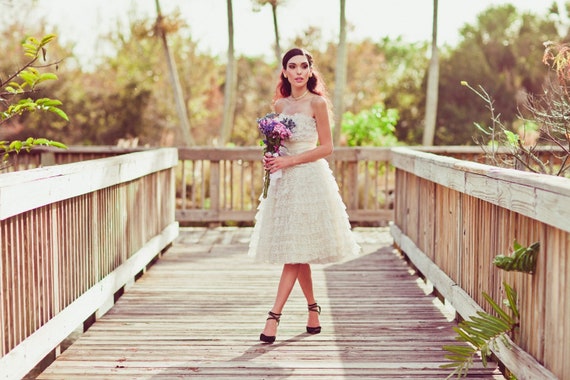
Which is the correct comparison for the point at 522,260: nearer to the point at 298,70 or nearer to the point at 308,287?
the point at 308,287

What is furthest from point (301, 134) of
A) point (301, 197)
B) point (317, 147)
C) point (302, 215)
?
point (302, 215)

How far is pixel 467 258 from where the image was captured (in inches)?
212

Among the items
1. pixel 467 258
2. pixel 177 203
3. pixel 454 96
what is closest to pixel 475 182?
pixel 467 258

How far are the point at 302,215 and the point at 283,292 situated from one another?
1.62ft

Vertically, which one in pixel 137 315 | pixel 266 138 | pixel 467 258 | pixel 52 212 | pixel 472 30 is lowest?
pixel 137 315

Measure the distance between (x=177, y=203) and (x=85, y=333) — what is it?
24.9 feet

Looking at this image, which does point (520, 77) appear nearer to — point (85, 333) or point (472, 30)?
point (472, 30)

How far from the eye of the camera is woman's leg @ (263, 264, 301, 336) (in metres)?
5.19

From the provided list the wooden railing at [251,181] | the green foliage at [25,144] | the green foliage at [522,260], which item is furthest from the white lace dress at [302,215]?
the wooden railing at [251,181]

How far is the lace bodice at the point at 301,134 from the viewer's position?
5250 mm

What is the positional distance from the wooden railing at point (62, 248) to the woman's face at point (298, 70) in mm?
1426

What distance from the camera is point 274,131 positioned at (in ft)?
16.7

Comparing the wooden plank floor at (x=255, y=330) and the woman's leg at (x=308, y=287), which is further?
the woman's leg at (x=308, y=287)

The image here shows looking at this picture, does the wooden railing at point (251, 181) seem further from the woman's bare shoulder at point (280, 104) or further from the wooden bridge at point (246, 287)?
the woman's bare shoulder at point (280, 104)
